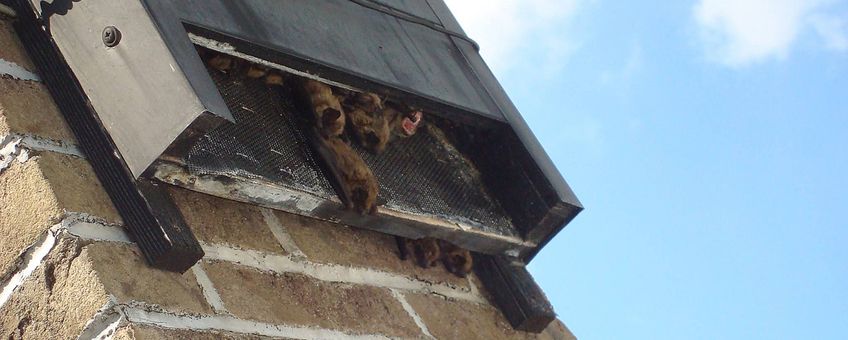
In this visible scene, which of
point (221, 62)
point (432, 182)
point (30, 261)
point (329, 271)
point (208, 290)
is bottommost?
point (30, 261)

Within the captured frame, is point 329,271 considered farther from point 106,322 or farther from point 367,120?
point 106,322

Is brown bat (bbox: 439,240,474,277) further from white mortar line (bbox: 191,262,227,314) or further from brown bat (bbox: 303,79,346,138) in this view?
white mortar line (bbox: 191,262,227,314)

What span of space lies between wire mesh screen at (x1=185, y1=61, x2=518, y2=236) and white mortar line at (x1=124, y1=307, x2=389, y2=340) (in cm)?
18

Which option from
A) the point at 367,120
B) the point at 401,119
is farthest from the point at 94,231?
the point at 401,119

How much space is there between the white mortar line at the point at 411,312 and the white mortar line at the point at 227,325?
0.15 meters

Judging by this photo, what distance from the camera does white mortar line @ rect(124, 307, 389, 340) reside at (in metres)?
1.17

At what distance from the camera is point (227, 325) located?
129cm

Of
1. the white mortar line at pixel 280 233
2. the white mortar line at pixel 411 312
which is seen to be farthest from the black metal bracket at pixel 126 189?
the white mortar line at pixel 411 312

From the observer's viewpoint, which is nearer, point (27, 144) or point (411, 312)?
point (27, 144)

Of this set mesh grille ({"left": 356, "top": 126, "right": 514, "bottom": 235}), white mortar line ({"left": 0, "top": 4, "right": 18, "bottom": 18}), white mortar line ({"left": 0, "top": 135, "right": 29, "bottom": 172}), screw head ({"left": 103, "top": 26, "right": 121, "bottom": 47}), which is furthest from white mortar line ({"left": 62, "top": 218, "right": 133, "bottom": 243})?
mesh grille ({"left": 356, "top": 126, "right": 514, "bottom": 235})

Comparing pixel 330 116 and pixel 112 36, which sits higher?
pixel 330 116

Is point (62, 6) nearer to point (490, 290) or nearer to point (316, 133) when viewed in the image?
point (316, 133)

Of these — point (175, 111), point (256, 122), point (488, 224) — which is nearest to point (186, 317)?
point (175, 111)

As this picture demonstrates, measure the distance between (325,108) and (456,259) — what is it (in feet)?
1.40
